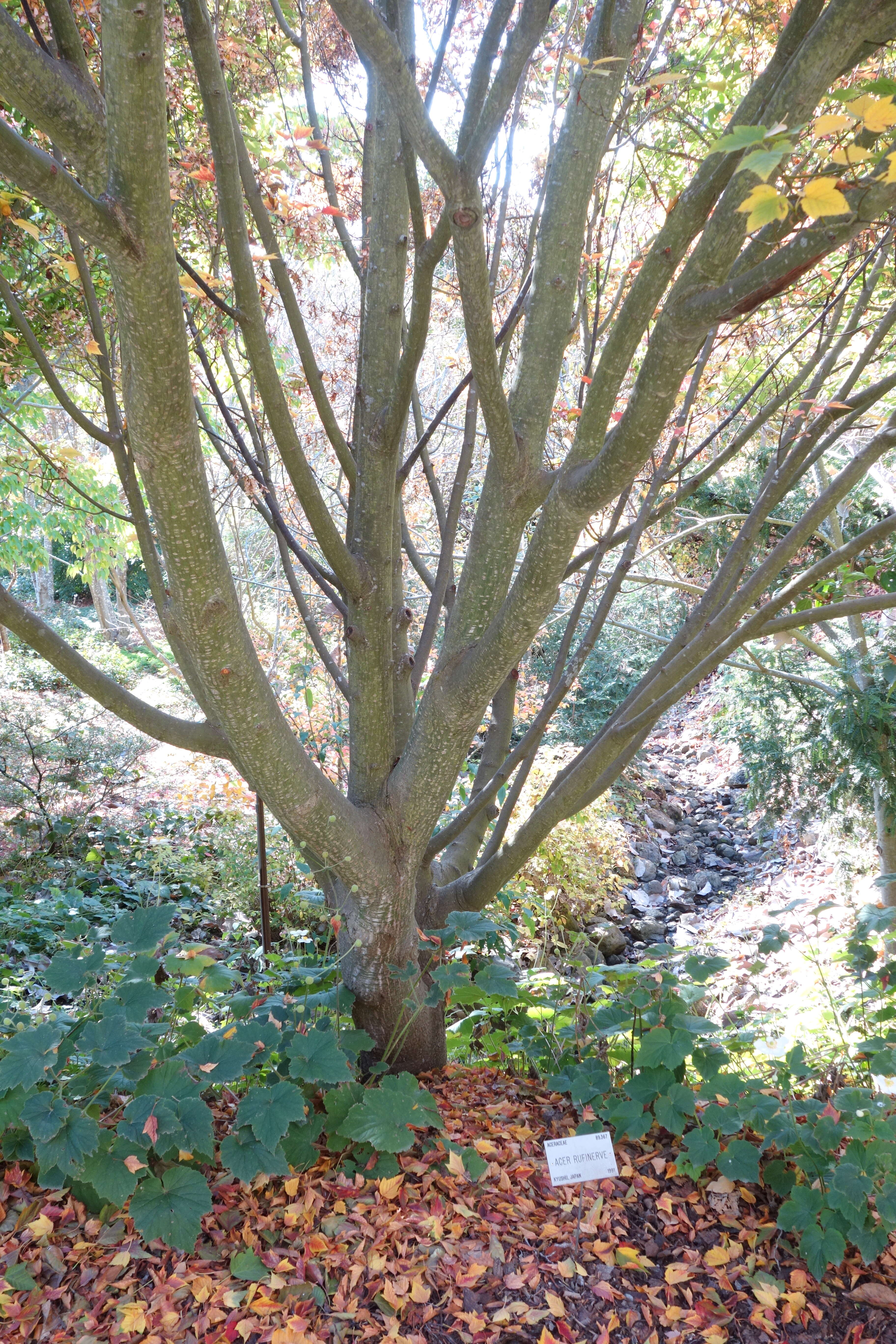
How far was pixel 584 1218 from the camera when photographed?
6.09 ft

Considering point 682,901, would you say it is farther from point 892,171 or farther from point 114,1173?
point 892,171

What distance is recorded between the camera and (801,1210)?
5.70 ft

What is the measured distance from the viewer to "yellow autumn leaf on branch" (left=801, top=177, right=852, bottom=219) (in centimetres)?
94

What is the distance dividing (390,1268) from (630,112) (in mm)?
3343

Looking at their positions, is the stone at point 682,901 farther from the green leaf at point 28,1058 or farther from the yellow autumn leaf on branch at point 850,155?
the yellow autumn leaf on branch at point 850,155

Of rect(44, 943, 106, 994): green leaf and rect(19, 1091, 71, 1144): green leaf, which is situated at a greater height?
rect(44, 943, 106, 994): green leaf

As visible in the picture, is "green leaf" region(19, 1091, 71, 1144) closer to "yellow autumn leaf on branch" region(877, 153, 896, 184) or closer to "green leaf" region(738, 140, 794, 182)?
"green leaf" region(738, 140, 794, 182)

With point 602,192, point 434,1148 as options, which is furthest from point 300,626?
point 434,1148

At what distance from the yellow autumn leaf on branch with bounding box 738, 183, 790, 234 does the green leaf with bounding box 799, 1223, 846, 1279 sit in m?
1.90

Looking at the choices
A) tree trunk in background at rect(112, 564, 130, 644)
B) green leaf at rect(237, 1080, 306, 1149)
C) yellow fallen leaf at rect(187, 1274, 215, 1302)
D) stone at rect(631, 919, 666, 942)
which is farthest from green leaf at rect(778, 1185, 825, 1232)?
tree trunk in background at rect(112, 564, 130, 644)

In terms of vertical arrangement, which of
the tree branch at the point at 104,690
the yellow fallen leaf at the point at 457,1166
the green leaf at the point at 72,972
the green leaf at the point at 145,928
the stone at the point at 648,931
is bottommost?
the stone at the point at 648,931

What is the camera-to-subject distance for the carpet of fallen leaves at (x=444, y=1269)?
153 cm

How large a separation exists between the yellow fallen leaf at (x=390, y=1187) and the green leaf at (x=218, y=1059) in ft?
1.39

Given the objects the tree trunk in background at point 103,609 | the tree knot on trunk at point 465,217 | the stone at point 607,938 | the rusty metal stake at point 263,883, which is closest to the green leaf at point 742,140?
the tree knot on trunk at point 465,217
